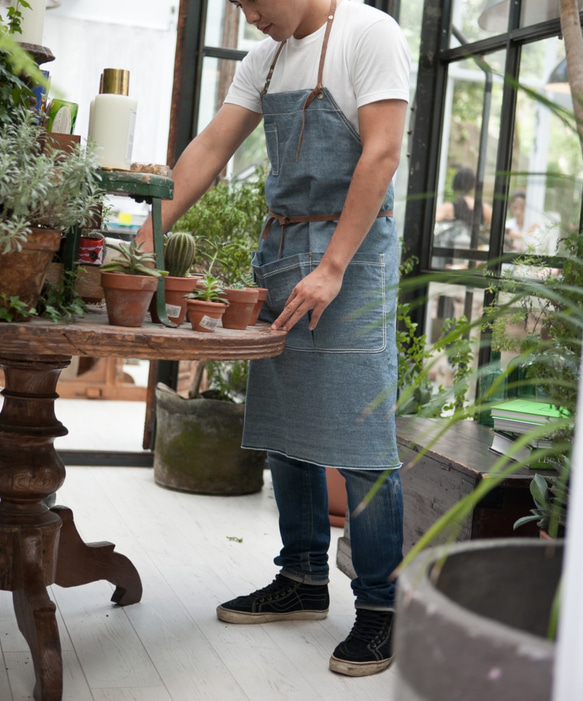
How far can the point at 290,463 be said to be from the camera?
2.20 metres

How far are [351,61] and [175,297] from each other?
0.62 metres

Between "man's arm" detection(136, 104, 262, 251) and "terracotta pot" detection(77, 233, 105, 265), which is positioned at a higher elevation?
"man's arm" detection(136, 104, 262, 251)

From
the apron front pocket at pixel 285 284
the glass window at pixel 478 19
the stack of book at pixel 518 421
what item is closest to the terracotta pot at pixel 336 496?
the stack of book at pixel 518 421

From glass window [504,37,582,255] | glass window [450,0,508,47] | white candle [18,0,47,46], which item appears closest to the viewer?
white candle [18,0,47,46]

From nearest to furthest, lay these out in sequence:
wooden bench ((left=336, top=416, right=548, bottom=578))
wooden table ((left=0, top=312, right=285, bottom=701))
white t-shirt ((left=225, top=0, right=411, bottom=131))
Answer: wooden table ((left=0, top=312, right=285, bottom=701)) → white t-shirt ((left=225, top=0, right=411, bottom=131)) → wooden bench ((left=336, top=416, right=548, bottom=578))

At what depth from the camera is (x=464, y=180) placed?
11.3 feet

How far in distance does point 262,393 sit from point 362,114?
67 centimetres

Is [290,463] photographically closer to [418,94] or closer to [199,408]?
[199,408]

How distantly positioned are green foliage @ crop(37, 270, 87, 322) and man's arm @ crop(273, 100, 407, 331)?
40cm

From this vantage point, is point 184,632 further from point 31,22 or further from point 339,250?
point 31,22

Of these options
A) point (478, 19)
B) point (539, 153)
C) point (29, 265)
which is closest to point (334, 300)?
point (29, 265)

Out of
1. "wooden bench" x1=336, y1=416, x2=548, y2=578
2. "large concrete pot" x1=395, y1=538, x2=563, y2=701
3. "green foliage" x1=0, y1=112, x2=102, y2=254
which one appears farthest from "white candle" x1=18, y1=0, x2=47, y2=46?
"large concrete pot" x1=395, y1=538, x2=563, y2=701

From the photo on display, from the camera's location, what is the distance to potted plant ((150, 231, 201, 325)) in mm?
1765

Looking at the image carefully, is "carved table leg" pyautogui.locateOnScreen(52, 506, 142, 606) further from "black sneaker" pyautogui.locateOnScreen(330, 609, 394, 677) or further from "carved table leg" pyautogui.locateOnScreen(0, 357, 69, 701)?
"black sneaker" pyautogui.locateOnScreen(330, 609, 394, 677)
